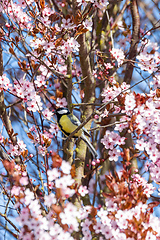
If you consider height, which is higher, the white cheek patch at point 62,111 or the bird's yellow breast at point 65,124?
the white cheek patch at point 62,111

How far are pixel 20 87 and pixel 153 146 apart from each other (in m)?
1.40

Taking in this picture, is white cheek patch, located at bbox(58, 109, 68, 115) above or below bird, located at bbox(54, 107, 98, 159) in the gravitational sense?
above

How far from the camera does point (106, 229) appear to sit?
1.70m

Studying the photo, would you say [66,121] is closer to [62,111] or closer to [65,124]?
[65,124]

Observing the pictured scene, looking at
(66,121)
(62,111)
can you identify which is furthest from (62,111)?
(66,121)

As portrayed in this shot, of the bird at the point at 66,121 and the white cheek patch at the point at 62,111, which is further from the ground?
the white cheek patch at the point at 62,111

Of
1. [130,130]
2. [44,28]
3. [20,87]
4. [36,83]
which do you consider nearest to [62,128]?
[36,83]

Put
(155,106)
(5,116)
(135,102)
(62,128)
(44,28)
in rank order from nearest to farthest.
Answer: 1. (135,102)
2. (155,106)
3. (44,28)
4. (5,116)
5. (62,128)

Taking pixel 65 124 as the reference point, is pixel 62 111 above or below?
above

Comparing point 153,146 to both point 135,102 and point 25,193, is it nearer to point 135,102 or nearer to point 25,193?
point 135,102

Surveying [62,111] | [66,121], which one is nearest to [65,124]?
[66,121]

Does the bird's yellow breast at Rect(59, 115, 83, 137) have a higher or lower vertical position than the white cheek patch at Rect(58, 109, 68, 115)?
lower

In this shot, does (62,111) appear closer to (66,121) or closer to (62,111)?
(62,111)

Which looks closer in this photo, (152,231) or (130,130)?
(152,231)
